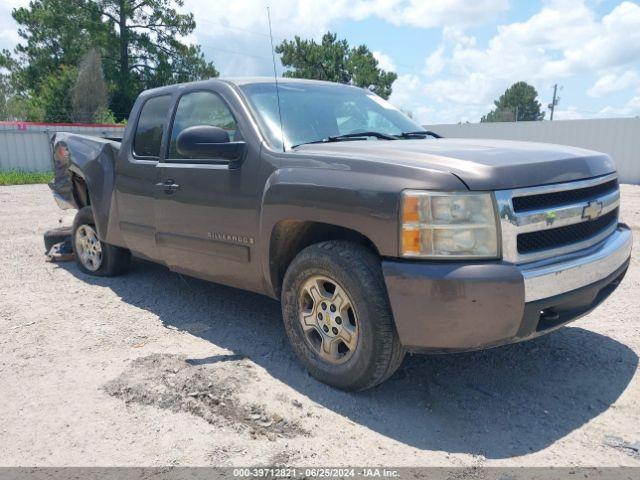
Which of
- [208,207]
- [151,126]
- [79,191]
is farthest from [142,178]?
[79,191]

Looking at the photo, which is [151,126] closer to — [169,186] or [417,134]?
[169,186]

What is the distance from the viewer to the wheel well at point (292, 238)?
323 centimetres

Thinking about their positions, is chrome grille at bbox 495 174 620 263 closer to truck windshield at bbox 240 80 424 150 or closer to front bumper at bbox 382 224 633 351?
front bumper at bbox 382 224 633 351

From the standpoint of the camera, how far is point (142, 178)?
4516 mm

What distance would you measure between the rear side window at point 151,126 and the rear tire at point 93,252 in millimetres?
1271

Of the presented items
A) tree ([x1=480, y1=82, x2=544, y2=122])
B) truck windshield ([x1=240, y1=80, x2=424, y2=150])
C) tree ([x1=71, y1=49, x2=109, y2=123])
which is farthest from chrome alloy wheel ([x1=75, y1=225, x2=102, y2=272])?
tree ([x1=480, y1=82, x2=544, y2=122])

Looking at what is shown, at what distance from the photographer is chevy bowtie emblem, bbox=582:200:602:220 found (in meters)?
2.99

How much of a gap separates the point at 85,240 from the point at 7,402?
2.98 meters

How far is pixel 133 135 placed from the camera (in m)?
4.85

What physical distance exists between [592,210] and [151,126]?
3476mm

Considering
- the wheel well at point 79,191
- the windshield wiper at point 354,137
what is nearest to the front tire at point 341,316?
the windshield wiper at point 354,137

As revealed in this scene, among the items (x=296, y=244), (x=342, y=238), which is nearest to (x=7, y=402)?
(x=296, y=244)

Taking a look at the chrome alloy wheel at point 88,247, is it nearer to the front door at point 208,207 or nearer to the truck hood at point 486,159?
the front door at point 208,207

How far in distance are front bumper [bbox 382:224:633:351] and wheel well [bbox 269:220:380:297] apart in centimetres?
56
